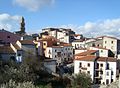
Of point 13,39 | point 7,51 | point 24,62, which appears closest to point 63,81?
point 24,62

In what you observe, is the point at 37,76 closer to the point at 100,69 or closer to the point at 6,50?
the point at 6,50

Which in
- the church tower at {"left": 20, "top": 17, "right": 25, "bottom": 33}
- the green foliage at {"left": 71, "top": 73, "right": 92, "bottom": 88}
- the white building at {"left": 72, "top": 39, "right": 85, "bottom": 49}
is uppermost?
the church tower at {"left": 20, "top": 17, "right": 25, "bottom": 33}

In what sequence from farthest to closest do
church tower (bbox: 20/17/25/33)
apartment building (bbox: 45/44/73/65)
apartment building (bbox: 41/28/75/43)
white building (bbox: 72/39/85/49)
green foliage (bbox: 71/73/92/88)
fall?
apartment building (bbox: 41/28/75/43) → church tower (bbox: 20/17/25/33) → white building (bbox: 72/39/85/49) → apartment building (bbox: 45/44/73/65) → green foliage (bbox: 71/73/92/88)

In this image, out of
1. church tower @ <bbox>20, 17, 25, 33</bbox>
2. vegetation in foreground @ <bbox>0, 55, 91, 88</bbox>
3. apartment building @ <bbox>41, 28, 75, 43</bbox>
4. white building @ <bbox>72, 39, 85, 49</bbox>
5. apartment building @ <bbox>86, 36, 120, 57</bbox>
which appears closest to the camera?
vegetation in foreground @ <bbox>0, 55, 91, 88</bbox>

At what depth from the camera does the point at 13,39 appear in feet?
202

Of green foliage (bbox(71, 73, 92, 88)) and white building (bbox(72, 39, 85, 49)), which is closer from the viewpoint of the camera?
green foliage (bbox(71, 73, 92, 88))

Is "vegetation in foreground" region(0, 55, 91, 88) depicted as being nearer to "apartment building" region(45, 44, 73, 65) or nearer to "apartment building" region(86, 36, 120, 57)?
"apartment building" region(45, 44, 73, 65)

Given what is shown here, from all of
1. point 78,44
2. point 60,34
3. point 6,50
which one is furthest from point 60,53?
point 60,34

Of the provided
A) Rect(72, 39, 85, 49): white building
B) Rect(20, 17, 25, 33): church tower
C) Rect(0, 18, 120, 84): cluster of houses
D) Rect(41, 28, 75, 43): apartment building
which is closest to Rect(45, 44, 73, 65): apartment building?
Rect(0, 18, 120, 84): cluster of houses

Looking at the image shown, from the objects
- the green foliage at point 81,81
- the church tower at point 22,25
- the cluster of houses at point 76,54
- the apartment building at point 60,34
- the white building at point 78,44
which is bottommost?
the green foliage at point 81,81

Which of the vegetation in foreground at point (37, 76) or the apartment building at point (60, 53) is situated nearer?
the vegetation in foreground at point (37, 76)

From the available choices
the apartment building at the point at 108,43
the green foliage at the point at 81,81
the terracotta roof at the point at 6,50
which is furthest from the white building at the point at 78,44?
the terracotta roof at the point at 6,50

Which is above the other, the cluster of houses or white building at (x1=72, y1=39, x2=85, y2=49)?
white building at (x1=72, y1=39, x2=85, y2=49)

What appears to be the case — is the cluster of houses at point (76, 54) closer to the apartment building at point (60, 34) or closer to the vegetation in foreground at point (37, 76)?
the vegetation in foreground at point (37, 76)
